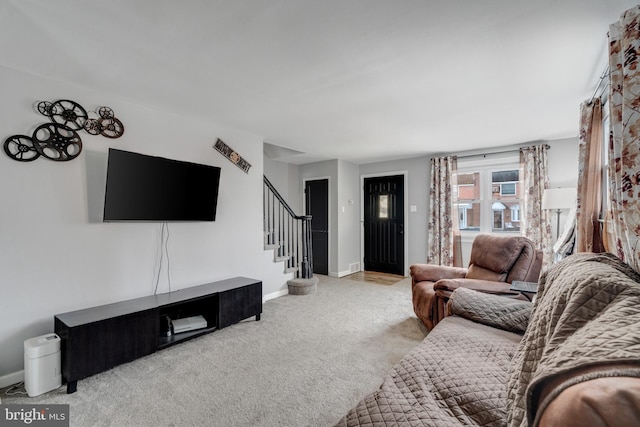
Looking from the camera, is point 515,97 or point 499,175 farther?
point 499,175

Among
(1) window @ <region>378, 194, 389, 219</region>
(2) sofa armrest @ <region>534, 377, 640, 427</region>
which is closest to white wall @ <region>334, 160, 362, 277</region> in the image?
(1) window @ <region>378, 194, 389, 219</region>

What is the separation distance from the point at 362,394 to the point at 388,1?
7.73 ft

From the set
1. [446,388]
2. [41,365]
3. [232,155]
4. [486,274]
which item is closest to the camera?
[446,388]

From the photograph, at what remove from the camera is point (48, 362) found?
2018 millimetres

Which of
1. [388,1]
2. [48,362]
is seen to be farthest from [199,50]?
[48,362]

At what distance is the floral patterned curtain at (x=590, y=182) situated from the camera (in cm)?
221

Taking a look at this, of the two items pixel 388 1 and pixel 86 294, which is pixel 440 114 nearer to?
pixel 388 1

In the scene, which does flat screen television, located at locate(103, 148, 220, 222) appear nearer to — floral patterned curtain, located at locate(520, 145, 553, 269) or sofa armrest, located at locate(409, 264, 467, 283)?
sofa armrest, located at locate(409, 264, 467, 283)

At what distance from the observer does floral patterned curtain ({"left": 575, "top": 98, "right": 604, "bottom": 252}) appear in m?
2.21

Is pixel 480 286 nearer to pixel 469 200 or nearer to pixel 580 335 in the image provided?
pixel 580 335

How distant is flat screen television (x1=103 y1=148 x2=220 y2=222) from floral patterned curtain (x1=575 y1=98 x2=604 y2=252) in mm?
3336

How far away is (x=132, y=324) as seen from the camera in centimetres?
236

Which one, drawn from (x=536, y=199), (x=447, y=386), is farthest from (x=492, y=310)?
(x=536, y=199)

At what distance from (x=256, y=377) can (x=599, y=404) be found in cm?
212
